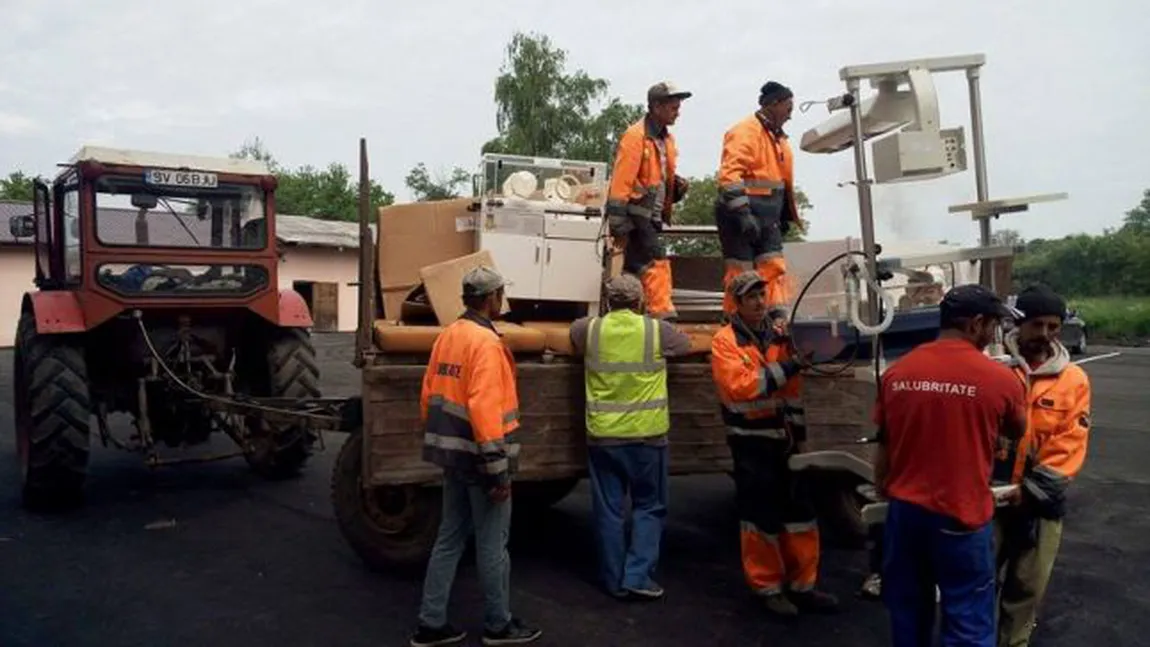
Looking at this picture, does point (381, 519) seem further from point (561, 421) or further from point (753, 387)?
point (753, 387)

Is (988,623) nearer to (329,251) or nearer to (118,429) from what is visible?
(118,429)

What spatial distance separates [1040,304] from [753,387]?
1.46m

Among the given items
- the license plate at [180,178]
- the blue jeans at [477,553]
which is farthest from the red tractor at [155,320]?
the blue jeans at [477,553]

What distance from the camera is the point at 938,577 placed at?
11.4ft

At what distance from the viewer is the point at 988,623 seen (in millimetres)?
3420

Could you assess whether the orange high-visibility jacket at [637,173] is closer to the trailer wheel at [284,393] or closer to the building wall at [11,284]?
the trailer wheel at [284,393]

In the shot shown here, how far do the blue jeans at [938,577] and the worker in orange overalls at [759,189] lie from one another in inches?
91.0

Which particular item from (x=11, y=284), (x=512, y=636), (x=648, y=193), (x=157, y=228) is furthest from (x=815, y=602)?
(x=11, y=284)

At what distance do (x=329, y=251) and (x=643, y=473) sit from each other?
24.7 meters

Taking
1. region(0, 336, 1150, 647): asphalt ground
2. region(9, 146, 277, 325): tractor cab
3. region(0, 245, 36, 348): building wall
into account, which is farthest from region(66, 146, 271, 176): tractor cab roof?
region(0, 245, 36, 348): building wall

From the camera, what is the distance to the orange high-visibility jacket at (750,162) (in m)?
5.64

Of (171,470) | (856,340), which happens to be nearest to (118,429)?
(171,470)

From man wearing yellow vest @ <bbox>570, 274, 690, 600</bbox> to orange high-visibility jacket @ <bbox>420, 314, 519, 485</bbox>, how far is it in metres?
0.79

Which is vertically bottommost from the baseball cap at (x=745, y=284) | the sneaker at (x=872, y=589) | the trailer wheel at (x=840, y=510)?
the sneaker at (x=872, y=589)
